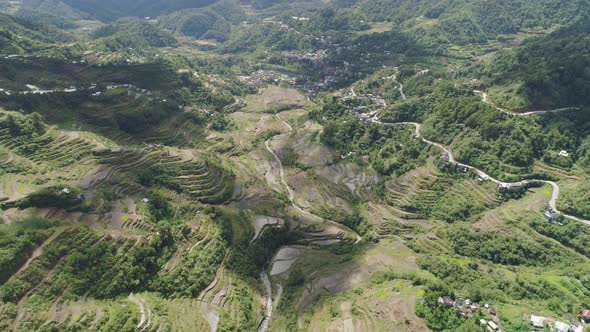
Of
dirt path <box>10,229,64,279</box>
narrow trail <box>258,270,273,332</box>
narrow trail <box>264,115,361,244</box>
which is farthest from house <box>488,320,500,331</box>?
dirt path <box>10,229,64,279</box>

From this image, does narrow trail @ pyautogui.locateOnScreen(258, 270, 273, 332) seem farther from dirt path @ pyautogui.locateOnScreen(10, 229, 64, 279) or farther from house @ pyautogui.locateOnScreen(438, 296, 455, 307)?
dirt path @ pyautogui.locateOnScreen(10, 229, 64, 279)

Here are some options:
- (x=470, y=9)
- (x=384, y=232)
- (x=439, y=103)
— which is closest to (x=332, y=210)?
(x=384, y=232)

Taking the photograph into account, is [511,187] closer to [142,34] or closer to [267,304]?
[267,304]

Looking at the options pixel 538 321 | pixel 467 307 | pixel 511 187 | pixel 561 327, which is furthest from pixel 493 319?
pixel 511 187

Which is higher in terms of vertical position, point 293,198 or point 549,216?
point 549,216

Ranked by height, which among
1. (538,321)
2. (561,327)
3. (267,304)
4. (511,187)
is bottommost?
(267,304)
